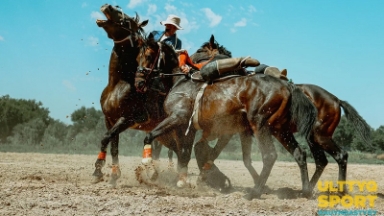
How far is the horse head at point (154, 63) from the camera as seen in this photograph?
772 cm

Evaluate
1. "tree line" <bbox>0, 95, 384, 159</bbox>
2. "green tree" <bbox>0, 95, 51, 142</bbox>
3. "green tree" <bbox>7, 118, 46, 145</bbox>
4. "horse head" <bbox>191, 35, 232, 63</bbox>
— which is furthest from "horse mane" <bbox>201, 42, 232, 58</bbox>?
"green tree" <bbox>0, 95, 51, 142</bbox>

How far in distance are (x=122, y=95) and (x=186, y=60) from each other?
4.60 ft

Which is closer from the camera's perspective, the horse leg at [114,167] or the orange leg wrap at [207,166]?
the horse leg at [114,167]

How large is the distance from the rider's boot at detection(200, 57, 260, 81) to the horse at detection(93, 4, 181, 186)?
1211 mm

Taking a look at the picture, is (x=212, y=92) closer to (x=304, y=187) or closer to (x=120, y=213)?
(x=304, y=187)

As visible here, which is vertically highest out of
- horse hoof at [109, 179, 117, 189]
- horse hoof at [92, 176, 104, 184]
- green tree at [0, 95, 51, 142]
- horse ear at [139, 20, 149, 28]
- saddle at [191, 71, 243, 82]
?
green tree at [0, 95, 51, 142]

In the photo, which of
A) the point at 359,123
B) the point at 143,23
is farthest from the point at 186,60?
the point at 359,123

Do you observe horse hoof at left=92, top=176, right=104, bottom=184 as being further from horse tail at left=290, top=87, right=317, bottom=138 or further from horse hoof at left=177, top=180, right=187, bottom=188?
horse tail at left=290, top=87, right=317, bottom=138

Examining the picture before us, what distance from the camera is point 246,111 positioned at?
693 cm

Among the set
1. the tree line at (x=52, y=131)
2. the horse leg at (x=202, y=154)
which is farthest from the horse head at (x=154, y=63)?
the tree line at (x=52, y=131)

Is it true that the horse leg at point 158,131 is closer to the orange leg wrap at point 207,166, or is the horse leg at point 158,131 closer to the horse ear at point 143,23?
the orange leg wrap at point 207,166

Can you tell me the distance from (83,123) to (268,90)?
153 ft

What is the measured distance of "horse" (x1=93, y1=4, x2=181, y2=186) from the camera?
8039mm

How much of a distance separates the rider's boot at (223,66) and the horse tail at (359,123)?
229 centimetres
